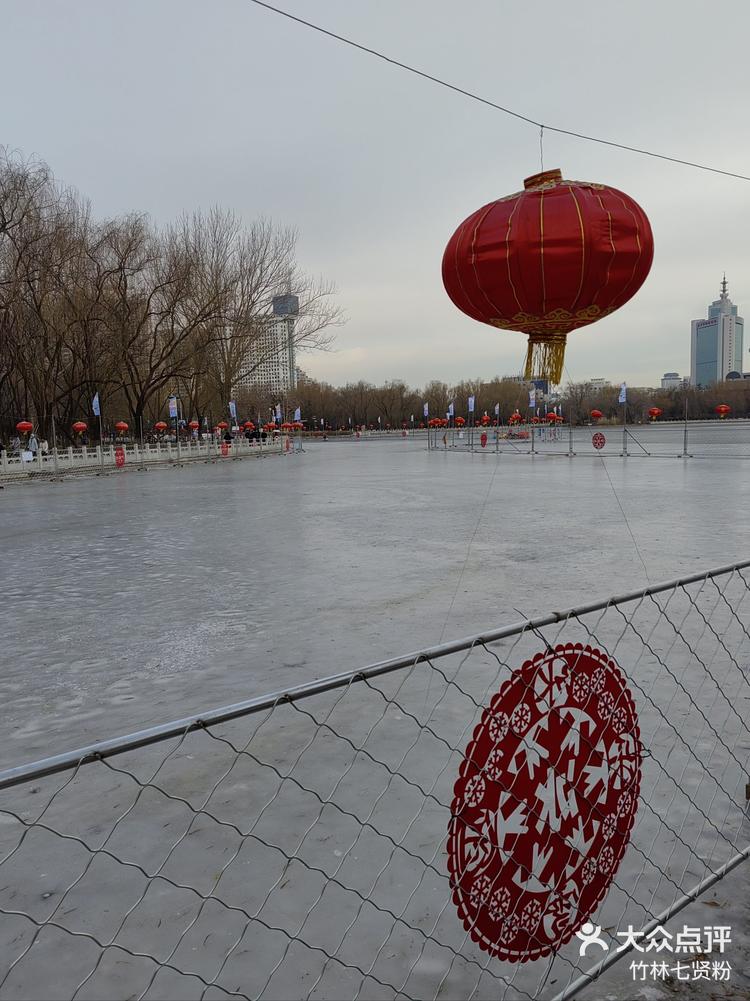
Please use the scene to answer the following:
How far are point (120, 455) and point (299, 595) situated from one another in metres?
28.7

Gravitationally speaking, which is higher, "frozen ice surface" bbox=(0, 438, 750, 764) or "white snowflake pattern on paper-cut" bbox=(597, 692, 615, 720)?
"white snowflake pattern on paper-cut" bbox=(597, 692, 615, 720)

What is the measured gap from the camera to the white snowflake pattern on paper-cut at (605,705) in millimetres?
2541

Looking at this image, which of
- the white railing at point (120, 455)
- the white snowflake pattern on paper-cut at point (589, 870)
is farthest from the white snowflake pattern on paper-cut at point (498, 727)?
the white railing at point (120, 455)

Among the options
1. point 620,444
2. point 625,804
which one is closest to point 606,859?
point 625,804

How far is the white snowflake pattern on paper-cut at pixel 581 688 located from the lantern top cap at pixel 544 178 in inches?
225

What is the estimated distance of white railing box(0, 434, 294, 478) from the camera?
29.6 metres

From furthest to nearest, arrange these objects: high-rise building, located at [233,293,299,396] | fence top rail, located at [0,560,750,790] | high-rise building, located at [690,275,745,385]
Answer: high-rise building, located at [690,275,745,385] → high-rise building, located at [233,293,299,396] → fence top rail, located at [0,560,750,790]

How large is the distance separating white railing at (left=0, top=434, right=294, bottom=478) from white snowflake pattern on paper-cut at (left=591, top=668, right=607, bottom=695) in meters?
30.3

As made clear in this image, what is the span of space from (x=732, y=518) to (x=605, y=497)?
4.34 metres

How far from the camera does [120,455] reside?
112 ft

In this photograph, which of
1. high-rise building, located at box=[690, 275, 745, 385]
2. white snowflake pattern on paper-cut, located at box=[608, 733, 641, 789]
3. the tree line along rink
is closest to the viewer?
white snowflake pattern on paper-cut, located at box=[608, 733, 641, 789]

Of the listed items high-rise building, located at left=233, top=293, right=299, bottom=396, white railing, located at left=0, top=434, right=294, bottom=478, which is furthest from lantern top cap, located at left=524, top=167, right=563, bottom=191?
high-rise building, located at left=233, top=293, right=299, bottom=396

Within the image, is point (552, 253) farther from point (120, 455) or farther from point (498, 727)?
point (120, 455)

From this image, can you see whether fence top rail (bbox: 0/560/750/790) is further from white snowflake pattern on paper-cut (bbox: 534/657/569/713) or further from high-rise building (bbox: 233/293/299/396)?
high-rise building (bbox: 233/293/299/396)
